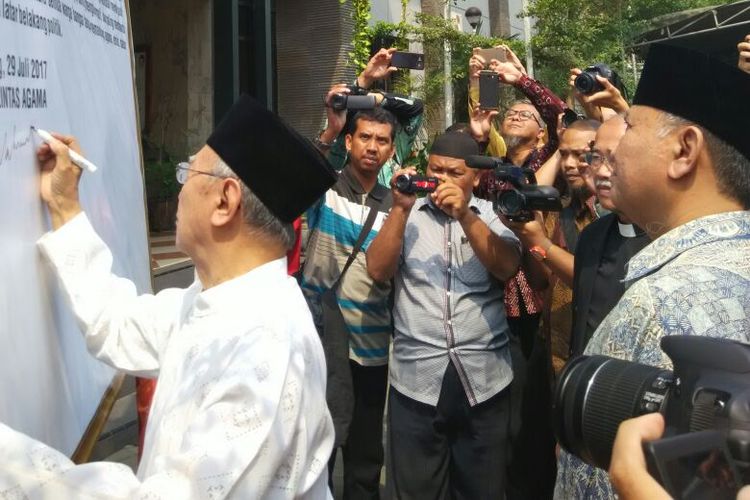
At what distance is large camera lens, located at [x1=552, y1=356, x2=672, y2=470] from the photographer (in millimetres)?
1333

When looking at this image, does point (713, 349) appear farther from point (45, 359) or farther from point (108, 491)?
point (45, 359)

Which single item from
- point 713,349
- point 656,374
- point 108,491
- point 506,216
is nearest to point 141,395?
point 108,491

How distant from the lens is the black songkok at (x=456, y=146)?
3.54 metres


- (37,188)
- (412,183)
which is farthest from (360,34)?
(37,188)

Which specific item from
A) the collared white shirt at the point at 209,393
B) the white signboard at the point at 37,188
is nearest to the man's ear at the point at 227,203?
the collared white shirt at the point at 209,393

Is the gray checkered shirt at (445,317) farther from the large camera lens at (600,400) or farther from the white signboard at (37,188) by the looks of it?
the large camera lens at (600,400)

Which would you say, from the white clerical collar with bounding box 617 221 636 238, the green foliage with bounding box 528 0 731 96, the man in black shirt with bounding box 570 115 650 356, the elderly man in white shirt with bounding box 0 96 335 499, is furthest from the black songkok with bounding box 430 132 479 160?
the green foliage with bounding box 528 0 731 96

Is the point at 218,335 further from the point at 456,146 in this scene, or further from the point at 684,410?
the point at 456,146

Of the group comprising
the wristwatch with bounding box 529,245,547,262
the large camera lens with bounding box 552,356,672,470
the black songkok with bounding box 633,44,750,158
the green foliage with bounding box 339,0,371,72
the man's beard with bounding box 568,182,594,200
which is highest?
the green foliage with bounding box 339,0,371,72

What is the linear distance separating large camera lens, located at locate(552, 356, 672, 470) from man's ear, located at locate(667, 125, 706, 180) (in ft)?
1.53

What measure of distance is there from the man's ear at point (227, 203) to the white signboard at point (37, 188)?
1.19ft

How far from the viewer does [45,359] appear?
1687mm

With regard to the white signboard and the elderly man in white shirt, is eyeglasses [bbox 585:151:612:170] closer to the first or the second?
the elderly man in white shirt

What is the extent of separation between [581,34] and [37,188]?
55.7 ft
